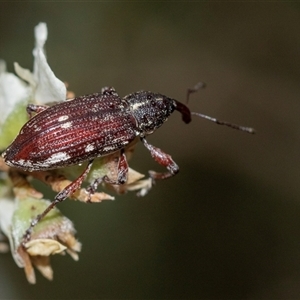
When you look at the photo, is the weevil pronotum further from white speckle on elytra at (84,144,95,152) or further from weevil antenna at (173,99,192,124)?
weevil antenna at (173,99,192,124)

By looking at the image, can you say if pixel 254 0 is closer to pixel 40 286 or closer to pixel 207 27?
pixel 207 27

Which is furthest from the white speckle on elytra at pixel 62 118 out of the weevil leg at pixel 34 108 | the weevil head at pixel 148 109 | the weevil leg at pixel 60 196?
the weevil head at pixel 148 109

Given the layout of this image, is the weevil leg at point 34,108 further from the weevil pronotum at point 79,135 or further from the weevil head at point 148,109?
the weevil head at point 148,109

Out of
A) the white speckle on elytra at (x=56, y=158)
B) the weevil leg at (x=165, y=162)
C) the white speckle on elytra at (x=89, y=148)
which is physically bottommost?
the weevil leg at (x=165, y=162)

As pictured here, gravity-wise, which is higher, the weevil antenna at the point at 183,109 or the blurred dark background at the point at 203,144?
the weevil antenna at the point at 183,109

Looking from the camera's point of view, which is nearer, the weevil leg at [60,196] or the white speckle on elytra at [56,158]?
the weevil leg at [60,196]

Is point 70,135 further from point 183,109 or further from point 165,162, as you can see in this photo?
point 183,109
